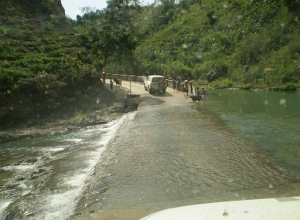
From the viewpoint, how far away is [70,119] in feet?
76.3

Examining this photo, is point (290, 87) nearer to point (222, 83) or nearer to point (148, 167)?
point (222, 83)

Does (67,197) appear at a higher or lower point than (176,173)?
lower

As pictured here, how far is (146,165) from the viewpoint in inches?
444

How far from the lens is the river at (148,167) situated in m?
8.38

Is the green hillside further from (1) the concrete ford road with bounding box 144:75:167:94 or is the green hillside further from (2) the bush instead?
(1) the concrete ford road with bounding box 144:75:167:94

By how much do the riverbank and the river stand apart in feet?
3.77

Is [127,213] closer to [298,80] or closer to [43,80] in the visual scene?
[43,80]

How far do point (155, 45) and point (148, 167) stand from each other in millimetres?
59836

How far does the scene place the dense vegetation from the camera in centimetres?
2627

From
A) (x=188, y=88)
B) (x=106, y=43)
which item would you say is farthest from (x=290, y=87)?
(x=106, y=43)

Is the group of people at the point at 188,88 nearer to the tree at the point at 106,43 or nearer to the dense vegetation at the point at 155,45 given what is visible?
the dense vegetation at the point at 155,45

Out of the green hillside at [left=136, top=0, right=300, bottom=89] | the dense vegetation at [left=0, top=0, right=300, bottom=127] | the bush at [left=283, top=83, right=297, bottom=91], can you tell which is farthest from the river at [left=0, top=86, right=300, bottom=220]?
the green hillside at [left=136, top=0, right=300, bottom=89]

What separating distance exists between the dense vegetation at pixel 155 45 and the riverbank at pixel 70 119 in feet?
4.28

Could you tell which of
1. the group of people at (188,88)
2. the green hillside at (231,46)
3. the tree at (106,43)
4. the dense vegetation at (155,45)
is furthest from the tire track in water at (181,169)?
the green hillside at (231,46)
